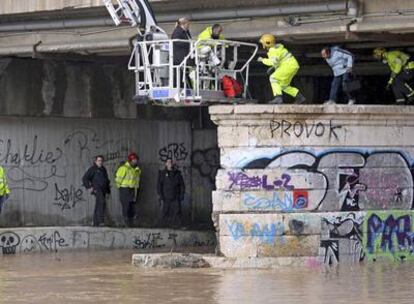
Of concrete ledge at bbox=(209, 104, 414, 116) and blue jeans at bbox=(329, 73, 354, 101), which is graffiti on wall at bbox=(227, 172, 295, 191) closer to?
concrete ledge at bbox=(209, 104, 414, 116)

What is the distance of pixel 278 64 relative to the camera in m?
22.0

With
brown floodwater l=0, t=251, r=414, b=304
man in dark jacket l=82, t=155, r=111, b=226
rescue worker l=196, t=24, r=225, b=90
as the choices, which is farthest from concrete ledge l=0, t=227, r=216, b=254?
rescue worker l=196, t=24, r=225, b=90

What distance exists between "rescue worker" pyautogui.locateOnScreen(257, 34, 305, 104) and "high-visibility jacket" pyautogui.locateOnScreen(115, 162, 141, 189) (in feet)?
27.6

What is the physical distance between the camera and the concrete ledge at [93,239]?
87.1 ft

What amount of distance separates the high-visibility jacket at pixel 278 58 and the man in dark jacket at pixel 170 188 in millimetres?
8547

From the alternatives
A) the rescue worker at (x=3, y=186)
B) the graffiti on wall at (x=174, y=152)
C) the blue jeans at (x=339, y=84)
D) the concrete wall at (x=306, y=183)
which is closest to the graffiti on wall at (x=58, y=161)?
the graffiti on wall at (x=174, y=152)

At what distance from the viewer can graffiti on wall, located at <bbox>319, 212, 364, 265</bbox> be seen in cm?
2106

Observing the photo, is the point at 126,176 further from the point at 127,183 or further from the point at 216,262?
the point at 216,262

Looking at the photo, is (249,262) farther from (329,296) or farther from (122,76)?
(122,76)

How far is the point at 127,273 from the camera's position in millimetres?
20703

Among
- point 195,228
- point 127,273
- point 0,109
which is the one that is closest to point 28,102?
point 0,109

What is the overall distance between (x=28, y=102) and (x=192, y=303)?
13891 mm

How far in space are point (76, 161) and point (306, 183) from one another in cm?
1027

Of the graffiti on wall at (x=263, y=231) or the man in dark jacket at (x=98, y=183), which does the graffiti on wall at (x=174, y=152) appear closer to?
the man in dark jacket at (x=98, y=183)
